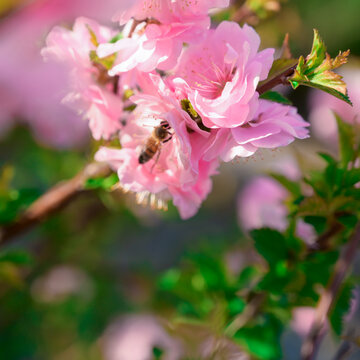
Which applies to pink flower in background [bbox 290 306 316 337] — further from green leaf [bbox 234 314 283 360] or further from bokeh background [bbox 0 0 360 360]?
green leaf [bbox 234 314 283 360]

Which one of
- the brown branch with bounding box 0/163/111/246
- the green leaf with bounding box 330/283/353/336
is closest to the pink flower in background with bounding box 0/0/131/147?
the brown branch with bounding box 0/163/111/246

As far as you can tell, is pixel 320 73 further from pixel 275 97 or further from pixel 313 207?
pixel 313 207

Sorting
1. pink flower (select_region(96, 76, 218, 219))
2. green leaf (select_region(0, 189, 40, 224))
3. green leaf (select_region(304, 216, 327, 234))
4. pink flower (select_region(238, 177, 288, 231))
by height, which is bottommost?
pink flower (select_region(238, 177, 288, 231))

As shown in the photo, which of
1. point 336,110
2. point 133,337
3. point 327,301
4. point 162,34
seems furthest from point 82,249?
point 162,34

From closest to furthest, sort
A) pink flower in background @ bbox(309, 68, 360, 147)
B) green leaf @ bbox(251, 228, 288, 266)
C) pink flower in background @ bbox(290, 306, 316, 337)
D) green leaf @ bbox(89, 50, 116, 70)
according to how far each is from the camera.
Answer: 1. green leaf @ bbox(89, 50, 116, 70)
2. green leaf @ bbox(251, 228, 288, 266)
3. pink flower in background @ bbox(290, 306, 316, 337)
4. pink flower in background @ bbox(309, 68, 360, 147)

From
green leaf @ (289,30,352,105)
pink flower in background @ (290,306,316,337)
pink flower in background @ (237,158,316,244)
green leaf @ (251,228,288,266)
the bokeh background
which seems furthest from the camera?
pink flower in background @ (290,306,316,337)

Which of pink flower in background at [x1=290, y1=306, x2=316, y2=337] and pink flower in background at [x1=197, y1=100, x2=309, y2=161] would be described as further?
pink flower in background at [x1=290, y1=306, x2=316, y2=337]

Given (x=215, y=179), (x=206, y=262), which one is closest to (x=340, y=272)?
(x=206, y=262)

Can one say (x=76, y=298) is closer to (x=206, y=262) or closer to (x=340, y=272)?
(x=206, y=262)

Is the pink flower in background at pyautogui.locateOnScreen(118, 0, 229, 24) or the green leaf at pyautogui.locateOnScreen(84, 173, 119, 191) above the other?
the pink flower in background at pyautogui.locateOnScreen(118, 0, 229, 24)

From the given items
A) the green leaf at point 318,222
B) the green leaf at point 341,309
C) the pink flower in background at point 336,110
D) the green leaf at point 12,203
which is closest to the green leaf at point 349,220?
the green leaf at point 318,222
